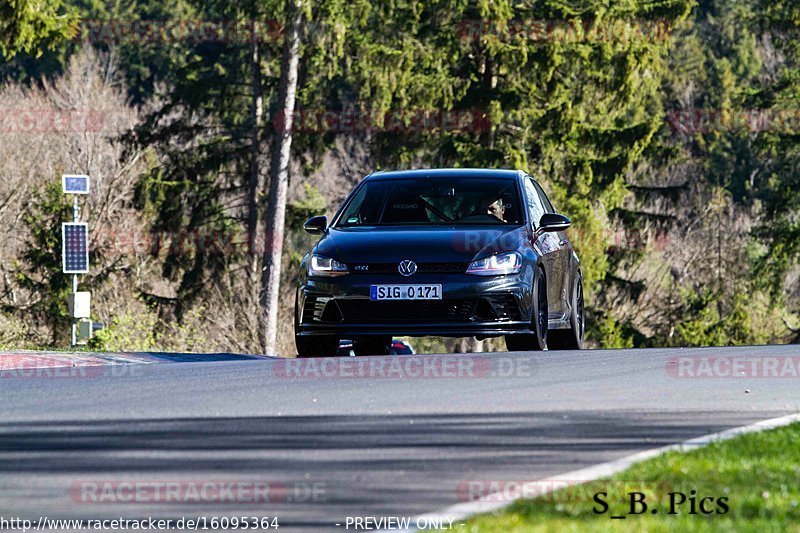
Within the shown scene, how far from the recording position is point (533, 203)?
15.9m

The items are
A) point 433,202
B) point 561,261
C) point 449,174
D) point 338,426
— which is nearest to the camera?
point 338,426

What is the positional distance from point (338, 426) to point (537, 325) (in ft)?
19.4

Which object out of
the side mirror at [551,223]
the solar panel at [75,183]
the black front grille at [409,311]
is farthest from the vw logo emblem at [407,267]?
the solar panel at [75,183]

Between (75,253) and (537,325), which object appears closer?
(537,325)

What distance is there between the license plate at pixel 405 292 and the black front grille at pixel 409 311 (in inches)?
2.4

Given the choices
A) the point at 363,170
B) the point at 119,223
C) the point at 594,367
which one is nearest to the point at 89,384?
the point at 594,367

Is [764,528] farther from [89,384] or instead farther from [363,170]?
[363,170]

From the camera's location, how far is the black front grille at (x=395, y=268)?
14.0 metres

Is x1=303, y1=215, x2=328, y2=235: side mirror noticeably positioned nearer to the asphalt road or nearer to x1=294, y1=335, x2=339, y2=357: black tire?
x1=294, y1=335, x2=339, y2=357: black tire

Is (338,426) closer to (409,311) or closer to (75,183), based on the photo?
(409,311)

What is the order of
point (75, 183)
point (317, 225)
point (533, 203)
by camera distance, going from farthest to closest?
point (75, 183)
point (533, 203)
point (317, 225)

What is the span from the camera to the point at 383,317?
14008 mm

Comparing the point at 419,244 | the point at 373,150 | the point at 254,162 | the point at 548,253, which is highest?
→ the point at 373,150

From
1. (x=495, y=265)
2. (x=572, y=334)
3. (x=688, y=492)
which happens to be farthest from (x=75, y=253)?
(x=688, y=492)
